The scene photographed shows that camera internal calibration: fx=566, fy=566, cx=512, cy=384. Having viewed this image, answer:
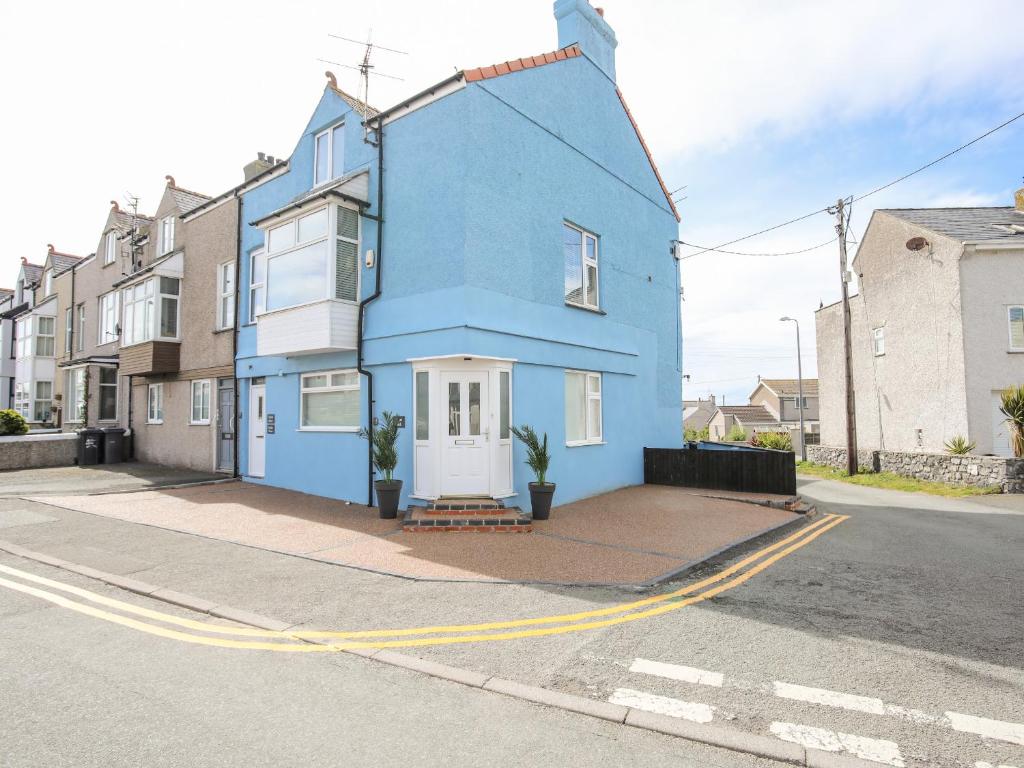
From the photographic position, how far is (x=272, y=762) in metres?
3.02

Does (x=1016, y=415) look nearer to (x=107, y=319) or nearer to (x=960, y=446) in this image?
(x=960, y=446)

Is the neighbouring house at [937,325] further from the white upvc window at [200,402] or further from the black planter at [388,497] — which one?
the white upvc window at [200,402]

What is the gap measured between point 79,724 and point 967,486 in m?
20.4

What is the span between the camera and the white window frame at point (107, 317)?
69.7 ft

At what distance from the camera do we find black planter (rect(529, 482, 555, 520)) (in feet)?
32.8

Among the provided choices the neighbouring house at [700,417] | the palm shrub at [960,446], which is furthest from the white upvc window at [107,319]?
the neighbouring house at [700,417]

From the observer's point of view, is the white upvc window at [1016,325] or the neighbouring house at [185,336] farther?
the white upvc window at [1016,325]

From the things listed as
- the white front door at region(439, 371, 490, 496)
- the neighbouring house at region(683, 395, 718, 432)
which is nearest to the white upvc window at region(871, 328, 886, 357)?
the white front door at region(439, 371, 490, 496)

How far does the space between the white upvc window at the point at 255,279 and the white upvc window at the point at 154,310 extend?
4262mm

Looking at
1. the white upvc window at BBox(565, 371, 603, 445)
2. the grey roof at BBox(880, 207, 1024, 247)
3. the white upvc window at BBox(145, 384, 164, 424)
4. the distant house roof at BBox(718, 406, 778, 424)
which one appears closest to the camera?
the white upvc window at BBox(565, 371, 603, 445)

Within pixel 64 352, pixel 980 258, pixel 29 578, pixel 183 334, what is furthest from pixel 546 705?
pixel 64 352

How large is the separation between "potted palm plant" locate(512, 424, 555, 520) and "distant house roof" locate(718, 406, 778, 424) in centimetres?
5923

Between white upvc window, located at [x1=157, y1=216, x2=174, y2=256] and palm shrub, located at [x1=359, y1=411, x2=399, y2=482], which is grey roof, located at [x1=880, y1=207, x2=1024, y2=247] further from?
white upvc window, located at [x1=157, y1=216, x2=174, y2=256]

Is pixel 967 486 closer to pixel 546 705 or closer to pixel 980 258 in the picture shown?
pixel 980 258
